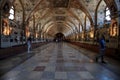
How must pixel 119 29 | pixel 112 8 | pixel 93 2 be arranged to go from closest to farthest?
pixel 119 29
pixel 112 8
pixel 93 2

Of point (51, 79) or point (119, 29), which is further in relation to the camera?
point (119, 29)

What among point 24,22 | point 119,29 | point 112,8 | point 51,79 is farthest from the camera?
point 24,22

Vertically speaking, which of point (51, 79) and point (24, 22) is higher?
point (24, 22)

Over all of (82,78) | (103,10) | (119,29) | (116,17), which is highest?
(103,10)

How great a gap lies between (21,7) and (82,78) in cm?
2391

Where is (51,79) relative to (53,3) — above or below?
below

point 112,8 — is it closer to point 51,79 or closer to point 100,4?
point 100,4

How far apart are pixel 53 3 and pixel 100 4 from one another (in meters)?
7.71

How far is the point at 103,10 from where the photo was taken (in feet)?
91.2

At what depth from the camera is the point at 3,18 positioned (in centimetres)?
1881

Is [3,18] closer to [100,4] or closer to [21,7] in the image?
[21,7]

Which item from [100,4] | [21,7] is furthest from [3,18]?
[100,4]

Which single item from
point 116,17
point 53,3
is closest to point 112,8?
point 116,17

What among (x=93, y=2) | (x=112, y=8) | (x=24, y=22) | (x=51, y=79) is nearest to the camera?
(x=51, y=79)
